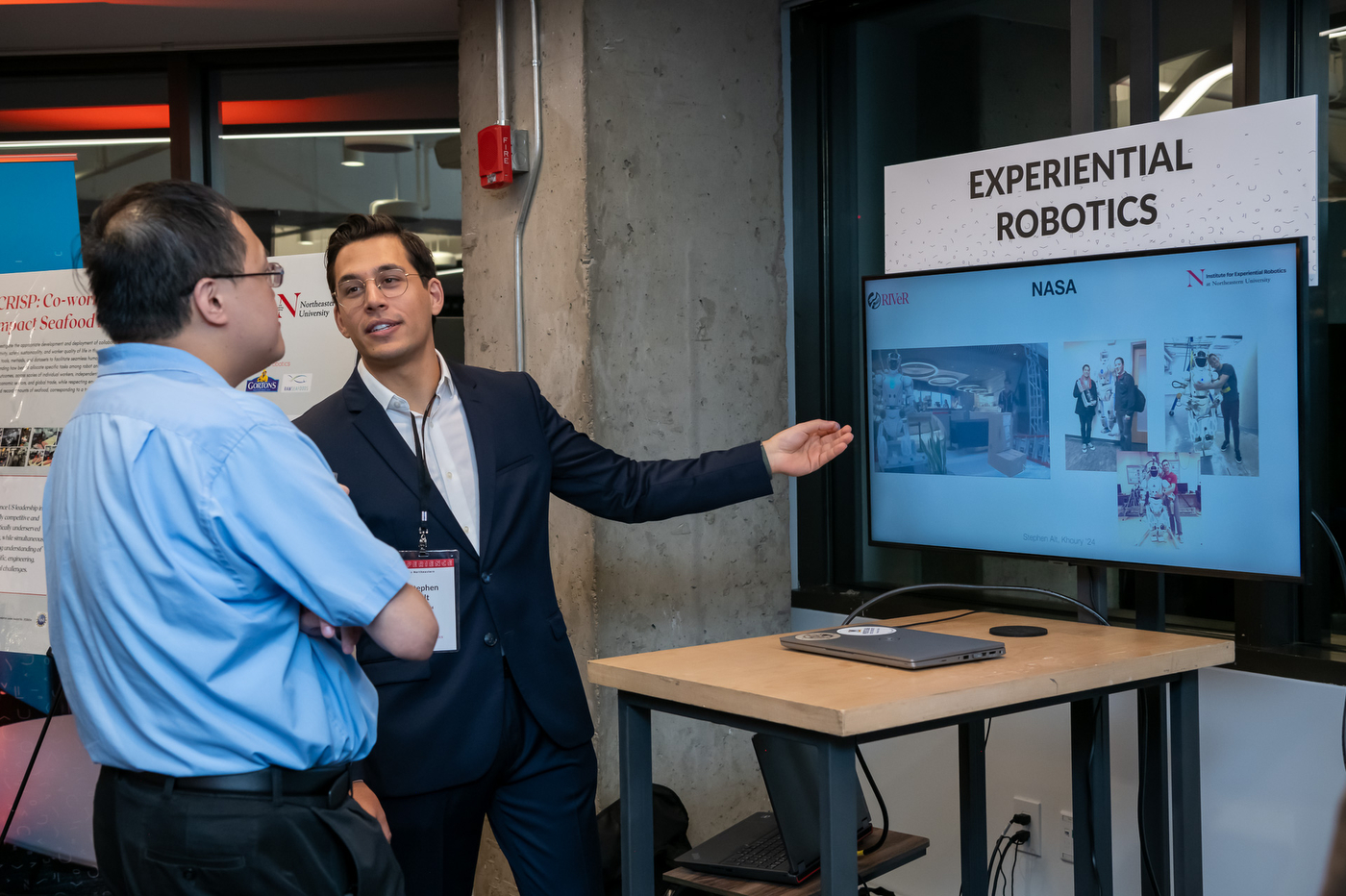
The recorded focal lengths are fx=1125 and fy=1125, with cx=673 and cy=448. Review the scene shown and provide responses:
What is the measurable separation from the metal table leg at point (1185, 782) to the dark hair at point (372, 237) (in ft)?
5.29

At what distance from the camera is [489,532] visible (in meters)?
2.06

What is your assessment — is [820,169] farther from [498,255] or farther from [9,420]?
[9,420]

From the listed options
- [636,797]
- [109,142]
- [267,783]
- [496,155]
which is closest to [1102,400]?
[636,797]

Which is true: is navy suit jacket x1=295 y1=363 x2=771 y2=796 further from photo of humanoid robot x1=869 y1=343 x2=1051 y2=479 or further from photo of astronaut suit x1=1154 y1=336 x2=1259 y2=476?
photo of astronaut suit x1=1154 y1=336 x2=1259 y2=476

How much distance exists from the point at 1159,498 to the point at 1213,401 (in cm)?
20

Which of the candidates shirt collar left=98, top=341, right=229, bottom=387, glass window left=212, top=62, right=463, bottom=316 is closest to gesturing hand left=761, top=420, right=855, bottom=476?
shirt collar left=98, top=341, right=229, bottom=387

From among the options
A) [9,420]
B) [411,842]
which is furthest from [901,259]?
[9,420]

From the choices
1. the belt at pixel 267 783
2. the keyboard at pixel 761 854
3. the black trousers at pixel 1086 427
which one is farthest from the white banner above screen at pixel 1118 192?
the belt at pixel 267 783

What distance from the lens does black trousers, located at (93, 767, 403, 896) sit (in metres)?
1.32

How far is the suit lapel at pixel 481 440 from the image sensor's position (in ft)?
6.81

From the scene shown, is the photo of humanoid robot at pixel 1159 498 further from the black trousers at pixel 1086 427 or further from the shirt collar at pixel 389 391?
the shirt collar at pixel 389 391

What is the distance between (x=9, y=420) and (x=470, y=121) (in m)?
1.54

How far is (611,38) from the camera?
9.84 ft

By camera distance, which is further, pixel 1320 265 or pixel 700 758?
pixel 700 758
